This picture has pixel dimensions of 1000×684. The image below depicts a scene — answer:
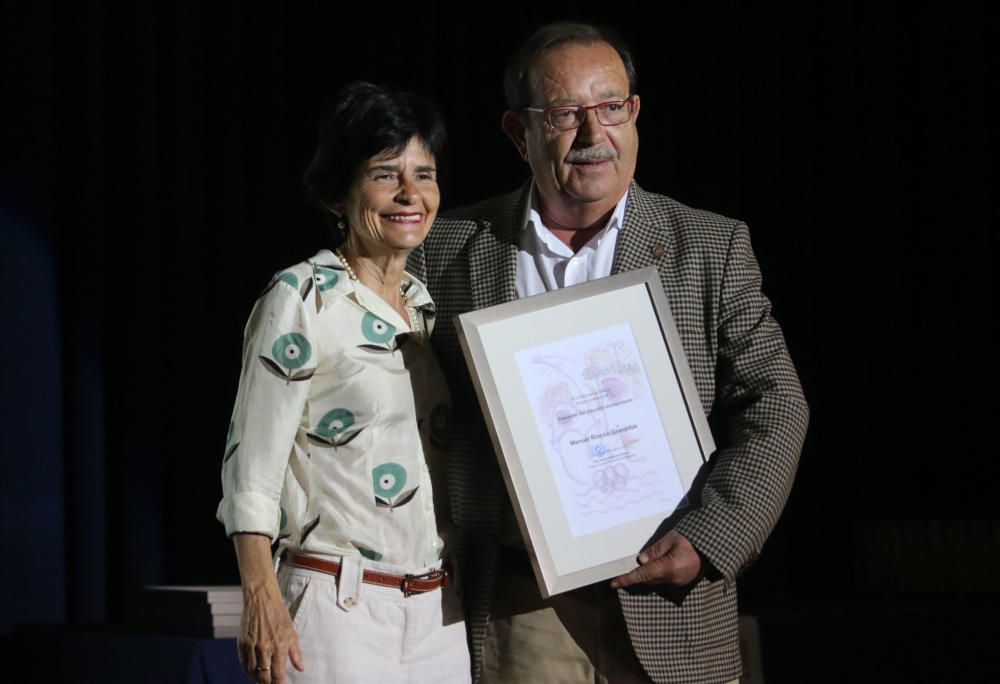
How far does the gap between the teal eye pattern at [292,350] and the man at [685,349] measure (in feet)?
1.01

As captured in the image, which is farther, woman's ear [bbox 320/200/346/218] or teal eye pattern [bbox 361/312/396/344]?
woman's ear [bbox 320/200/346/218]

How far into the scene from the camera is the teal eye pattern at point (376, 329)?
1939mm

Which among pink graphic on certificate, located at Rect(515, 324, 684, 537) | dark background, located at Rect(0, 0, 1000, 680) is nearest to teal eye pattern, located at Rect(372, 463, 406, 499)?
pink graphic on certificate, located at Rect(515, 324, 684, 537)

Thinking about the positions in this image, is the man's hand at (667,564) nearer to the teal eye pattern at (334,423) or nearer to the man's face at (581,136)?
the teal eye pattern at (334,423)

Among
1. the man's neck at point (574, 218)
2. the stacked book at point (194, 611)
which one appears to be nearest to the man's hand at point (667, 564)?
the man's neck at point (574, 218)

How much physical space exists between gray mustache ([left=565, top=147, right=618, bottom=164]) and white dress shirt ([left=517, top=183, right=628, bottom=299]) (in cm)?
9

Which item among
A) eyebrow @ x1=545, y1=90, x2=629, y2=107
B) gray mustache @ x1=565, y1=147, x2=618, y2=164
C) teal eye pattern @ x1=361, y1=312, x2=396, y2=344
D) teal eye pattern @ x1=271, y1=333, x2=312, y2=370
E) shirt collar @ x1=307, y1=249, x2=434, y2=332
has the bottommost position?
teal eye pattern @ x1=271, y1=333, x2=312, y2=370

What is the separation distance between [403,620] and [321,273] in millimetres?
526

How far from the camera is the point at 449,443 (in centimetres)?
206

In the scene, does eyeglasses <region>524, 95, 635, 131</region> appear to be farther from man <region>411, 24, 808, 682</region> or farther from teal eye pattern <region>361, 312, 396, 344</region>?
teal eye pattern <region>361, 312, 396, 344</region>

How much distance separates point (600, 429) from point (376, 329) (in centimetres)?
37

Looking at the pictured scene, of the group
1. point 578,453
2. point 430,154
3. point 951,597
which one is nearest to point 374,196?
point 430,154

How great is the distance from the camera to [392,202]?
2.00 meters

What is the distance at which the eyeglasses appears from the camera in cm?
220
